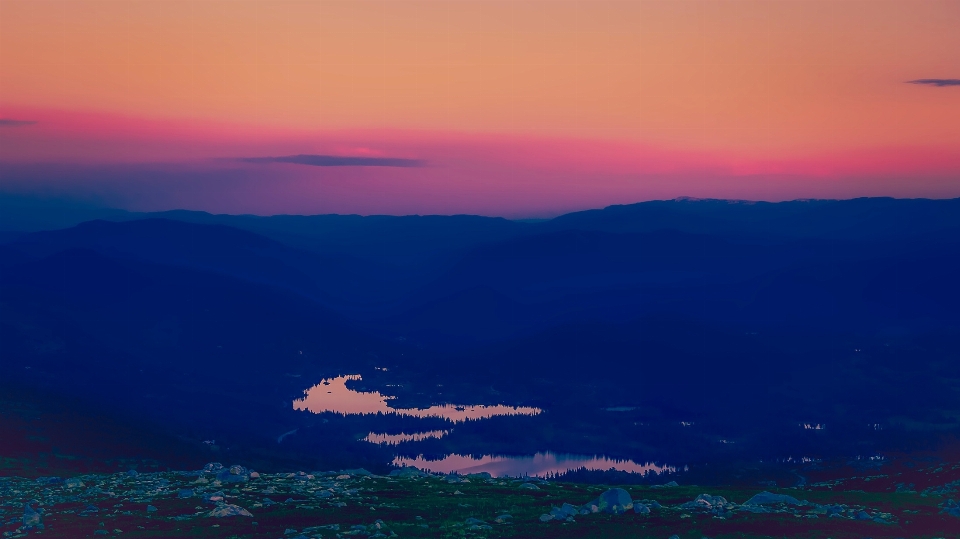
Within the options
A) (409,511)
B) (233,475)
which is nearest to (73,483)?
(233,475)

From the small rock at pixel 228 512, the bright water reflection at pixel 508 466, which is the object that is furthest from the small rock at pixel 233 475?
the bright water reflection at pixel 508 466

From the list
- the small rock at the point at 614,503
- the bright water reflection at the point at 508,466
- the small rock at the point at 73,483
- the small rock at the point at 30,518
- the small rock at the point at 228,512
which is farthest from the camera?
the bright water reflection at the point at 508,466

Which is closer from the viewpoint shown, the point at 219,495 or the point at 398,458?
the point at 219,495

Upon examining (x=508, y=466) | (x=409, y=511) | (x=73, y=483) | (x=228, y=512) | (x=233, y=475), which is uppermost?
(x=228, y=512)

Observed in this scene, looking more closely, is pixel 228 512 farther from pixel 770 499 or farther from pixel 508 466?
pixel 508 466

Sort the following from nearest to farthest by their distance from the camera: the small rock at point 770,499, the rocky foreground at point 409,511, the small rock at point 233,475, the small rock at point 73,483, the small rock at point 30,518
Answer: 1. the small rock at point 30,518
2. the rocky foreground at point 409,511
3. the small rock at point 770,499
4. the small rock at point 73,483
5. the small rock at point 233,475

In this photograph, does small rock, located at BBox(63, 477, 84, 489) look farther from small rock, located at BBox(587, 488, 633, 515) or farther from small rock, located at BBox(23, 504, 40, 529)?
small rock, located at BBox(587, 488, 633, 515)

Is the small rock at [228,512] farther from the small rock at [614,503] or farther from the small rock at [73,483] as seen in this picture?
the small rock at [614,503]

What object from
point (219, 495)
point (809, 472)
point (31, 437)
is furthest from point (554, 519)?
point (809, 472)

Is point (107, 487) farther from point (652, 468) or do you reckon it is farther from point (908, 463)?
point (908, 463)
